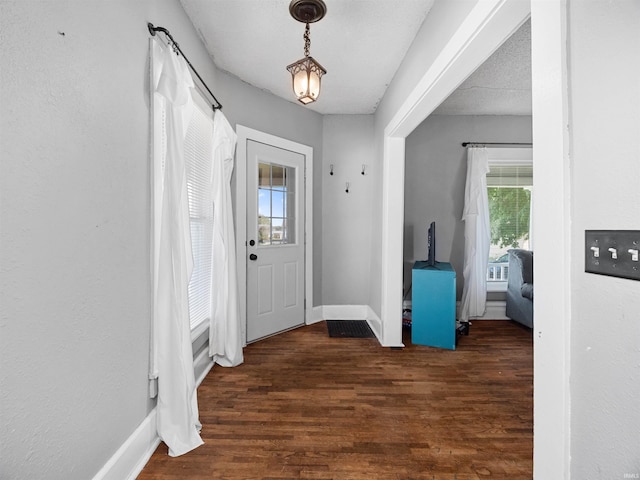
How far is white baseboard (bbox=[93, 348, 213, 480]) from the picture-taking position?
4.42 feet

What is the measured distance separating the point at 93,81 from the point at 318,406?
84.1 inches

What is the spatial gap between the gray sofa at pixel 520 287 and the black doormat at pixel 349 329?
1.86m

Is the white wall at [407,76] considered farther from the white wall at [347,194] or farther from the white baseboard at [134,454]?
the white baseboard at [134,454]

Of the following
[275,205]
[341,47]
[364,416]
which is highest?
[341,47]

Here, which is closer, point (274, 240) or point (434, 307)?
point (434, 307)

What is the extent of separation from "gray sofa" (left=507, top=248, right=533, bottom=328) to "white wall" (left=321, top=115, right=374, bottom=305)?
5.91 ft

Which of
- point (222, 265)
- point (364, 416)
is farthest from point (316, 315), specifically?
point (364, 416)

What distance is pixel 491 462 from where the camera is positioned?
1.59 m

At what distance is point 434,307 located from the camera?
3223 mm

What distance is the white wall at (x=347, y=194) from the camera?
4086 mm

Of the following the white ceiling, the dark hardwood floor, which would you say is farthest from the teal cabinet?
the white ceiling

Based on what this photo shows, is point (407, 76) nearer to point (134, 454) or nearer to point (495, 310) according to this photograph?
point (134, 454)

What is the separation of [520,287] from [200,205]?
3737mm

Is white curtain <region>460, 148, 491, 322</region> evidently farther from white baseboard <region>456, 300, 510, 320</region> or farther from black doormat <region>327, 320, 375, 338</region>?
black doormat <region>327, 320, 375, 338</region>
